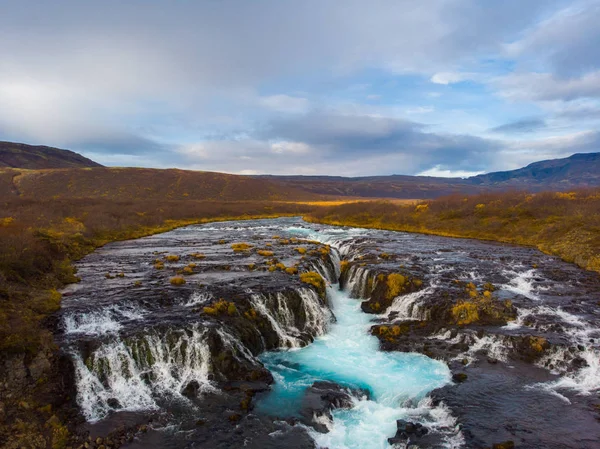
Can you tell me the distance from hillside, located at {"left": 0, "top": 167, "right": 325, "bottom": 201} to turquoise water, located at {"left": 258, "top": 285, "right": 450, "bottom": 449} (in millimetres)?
119957

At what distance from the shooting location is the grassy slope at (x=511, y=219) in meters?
43.3

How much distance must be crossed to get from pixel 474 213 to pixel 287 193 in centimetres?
13311

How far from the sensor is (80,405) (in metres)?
15.3

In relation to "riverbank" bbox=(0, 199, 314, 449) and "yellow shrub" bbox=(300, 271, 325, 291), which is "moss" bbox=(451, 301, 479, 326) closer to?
"yellow shrub" bbox=(300, 271, 325, 291)

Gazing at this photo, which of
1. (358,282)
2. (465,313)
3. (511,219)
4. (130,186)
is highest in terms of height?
(130,186)

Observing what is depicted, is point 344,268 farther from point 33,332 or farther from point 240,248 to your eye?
point 33,332

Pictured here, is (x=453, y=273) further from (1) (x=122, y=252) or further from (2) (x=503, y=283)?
(1) (x=122, y=252)

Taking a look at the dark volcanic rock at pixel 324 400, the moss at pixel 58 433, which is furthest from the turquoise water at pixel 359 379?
the moss at pixel 58 433

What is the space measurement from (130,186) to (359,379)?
496 ft

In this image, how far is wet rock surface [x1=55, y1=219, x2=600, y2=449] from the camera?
47.1ft

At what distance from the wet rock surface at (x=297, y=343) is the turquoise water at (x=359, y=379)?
2.12 feet

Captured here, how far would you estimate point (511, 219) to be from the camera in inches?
2351

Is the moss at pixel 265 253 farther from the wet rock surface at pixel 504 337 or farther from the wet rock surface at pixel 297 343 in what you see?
the wet rock surface at pixel 504 337

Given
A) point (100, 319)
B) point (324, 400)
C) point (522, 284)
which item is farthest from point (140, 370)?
point (522, 284)
